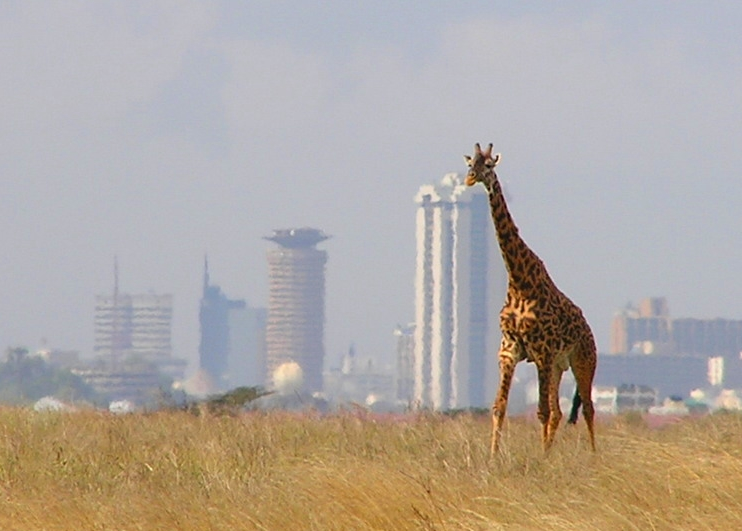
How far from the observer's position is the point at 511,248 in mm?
16062

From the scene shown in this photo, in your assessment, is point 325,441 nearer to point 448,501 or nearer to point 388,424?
point 388,424

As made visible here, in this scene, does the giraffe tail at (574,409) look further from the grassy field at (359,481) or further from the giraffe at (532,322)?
the giraffe at (532,322)

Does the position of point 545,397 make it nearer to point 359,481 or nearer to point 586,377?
point 586,377

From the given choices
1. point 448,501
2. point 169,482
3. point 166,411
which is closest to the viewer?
point 448,501

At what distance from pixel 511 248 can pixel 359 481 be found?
15.5ft

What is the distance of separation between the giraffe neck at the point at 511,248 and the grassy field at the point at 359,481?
1.43 meters

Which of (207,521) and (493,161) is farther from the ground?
(493,161)

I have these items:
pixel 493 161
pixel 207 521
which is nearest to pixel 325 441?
pixel 493 161

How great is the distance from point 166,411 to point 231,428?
488cm

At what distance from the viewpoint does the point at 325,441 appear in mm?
17516

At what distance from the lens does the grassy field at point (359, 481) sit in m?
11.2

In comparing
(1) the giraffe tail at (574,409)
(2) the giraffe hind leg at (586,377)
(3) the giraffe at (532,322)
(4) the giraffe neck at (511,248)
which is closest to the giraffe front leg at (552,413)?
(3) the giraffe at (532,322)

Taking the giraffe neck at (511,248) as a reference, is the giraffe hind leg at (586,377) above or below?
below

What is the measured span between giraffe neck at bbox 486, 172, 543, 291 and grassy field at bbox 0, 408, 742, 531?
4.69 ft
